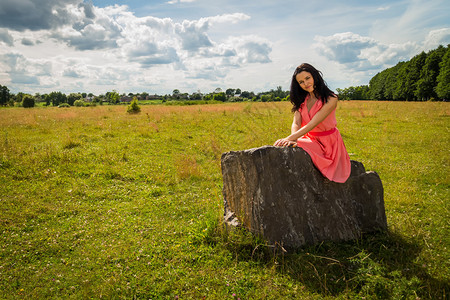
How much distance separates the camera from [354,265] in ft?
13.5

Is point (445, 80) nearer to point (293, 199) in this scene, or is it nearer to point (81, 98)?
point (293, 199)

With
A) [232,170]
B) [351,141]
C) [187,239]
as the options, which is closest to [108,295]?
[187,239]

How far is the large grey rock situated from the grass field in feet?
0.86

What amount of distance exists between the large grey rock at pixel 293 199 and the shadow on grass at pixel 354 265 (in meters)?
0.22

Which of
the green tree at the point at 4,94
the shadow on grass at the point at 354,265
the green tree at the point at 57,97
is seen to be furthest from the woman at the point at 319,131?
the green tree at the point at 57,97

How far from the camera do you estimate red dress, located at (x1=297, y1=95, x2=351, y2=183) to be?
15.8 feet

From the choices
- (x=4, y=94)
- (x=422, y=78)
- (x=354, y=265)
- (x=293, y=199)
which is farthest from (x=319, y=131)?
(x=4, y=94)

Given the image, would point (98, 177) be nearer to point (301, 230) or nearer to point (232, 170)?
point (232, 170)

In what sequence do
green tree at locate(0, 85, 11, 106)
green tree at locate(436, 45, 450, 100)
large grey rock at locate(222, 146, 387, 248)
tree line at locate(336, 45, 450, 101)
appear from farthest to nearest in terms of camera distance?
green tree at locate(0, 85, 11, 106) → tree line at locate(336, 45, 450, 101) → green tree at locate(436, 45, 450, 100) → large grey rock at locate(222, 146, 387, 248)

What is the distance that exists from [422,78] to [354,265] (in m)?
63.8

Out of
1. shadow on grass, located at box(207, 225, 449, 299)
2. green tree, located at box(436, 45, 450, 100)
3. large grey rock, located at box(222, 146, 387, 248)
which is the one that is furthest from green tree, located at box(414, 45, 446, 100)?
shadow on grass, located at box(207, 225, 449, 299)

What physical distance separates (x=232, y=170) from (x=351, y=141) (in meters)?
11.4

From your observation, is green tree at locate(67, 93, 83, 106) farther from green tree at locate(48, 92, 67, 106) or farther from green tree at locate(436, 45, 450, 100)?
green tree at locate(436, 45, 450, 100)

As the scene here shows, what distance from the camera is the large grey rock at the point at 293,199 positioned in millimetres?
4520
